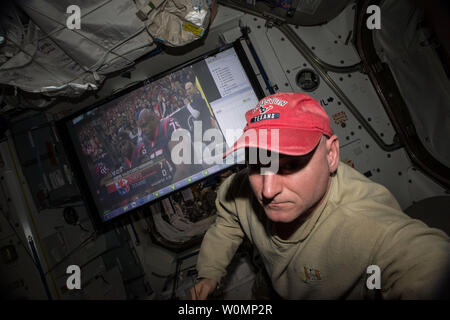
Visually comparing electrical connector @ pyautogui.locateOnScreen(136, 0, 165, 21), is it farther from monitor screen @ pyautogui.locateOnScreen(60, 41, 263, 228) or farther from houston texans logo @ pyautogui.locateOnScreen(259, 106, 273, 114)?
houston texans logo @ pyautogui.locateOnScreen(259, 106, 273, 114)

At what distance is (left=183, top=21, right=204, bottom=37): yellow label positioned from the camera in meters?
1.84

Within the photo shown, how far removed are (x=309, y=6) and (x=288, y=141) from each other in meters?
1.89

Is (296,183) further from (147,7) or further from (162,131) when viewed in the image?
(147,7)

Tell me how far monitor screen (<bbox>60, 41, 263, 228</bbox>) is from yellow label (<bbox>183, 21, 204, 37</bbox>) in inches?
7.8

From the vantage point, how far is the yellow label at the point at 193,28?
1839mm

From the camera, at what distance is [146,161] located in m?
2.02

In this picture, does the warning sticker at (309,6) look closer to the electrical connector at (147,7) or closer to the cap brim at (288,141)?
the electrical connector at (147,7)

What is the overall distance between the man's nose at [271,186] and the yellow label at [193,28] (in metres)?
1.55

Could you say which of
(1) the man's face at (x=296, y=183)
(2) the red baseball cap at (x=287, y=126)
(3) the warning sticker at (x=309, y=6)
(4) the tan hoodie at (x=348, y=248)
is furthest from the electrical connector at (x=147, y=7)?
(1) the man's face at (x=296, y=183)

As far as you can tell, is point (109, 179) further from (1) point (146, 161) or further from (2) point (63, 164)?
(2) point (63, 164)

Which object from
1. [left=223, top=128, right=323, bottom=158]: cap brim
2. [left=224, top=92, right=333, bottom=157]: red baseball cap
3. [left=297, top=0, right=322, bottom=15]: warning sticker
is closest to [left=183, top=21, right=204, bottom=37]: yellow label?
[left=297, top=0, right=322, bottom=15]: warning sticker
